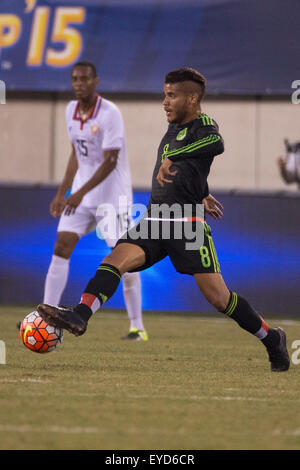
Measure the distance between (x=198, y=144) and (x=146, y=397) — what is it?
73.0 inches

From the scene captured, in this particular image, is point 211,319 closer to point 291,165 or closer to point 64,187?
point 64,187

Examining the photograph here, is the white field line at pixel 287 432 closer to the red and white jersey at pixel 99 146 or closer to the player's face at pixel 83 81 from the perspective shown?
the red and white jersey at pixel 99 146

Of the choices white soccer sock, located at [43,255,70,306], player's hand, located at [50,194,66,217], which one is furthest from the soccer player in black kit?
white soccer sock, located at [43,255,70,306]

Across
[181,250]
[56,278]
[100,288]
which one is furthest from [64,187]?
[100,288]

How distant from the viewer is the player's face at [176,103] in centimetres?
684

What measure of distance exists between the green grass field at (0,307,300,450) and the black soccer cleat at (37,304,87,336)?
345mm

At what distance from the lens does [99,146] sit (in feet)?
31.0

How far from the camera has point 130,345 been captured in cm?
895

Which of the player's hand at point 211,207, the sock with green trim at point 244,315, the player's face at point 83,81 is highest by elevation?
the player's face at point 83,81

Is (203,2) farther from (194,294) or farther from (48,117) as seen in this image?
(194,294)

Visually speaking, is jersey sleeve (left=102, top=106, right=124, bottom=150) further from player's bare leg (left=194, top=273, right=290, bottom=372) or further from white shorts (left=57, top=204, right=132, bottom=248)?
player's bare leg (left=194, top=273, right=290, bottom=372)

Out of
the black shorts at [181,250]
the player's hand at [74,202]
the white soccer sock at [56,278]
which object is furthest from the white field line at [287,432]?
the white soccer sock at [56,278]

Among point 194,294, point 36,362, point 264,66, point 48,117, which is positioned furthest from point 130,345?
point 48,117

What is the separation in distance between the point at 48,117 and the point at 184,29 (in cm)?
314
